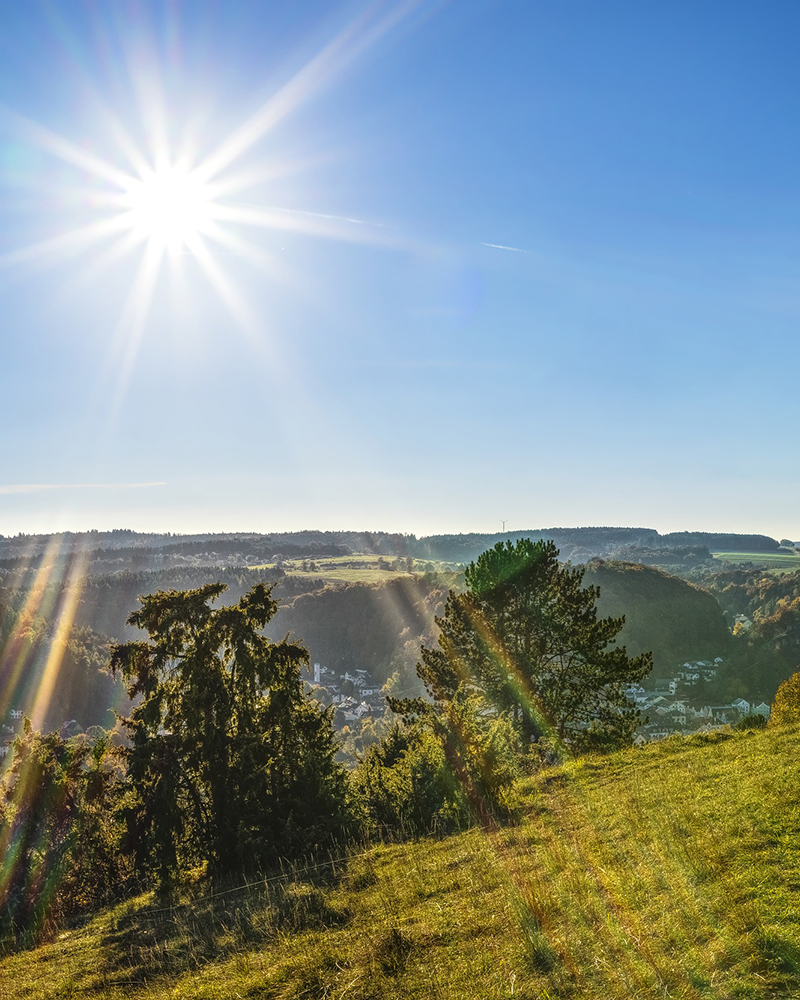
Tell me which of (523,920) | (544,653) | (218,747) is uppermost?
(523,920)

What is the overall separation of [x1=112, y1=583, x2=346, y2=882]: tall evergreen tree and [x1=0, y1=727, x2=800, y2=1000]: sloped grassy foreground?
11.0 feet

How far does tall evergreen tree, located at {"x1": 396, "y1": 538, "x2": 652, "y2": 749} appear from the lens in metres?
27.6

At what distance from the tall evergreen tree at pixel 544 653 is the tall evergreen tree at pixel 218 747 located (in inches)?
459

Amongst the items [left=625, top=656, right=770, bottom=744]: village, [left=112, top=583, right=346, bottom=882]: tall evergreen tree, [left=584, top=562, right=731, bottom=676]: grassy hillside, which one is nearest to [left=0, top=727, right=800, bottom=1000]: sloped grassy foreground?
[left=112, top=583, right=346, bottom=882]: tall evergreen tree

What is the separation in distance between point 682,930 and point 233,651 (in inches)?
625

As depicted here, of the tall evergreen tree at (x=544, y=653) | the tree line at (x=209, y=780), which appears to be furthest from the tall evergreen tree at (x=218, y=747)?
the tall evergreen tree at (x=544, y=653)

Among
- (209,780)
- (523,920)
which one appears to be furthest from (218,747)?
(523,920)

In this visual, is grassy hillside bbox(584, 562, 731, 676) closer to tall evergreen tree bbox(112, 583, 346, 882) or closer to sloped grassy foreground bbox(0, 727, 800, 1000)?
tall evergreen tree bbox(112, 583, 346, 882)

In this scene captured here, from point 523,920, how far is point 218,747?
13826 millimetres

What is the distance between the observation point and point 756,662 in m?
143

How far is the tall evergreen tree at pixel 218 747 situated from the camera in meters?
17.0

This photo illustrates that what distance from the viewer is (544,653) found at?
92.7 feet

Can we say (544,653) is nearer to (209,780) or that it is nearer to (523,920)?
(209,780)

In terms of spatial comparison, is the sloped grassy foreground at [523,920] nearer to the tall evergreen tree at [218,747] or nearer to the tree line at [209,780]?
the tree line at [209,780]
